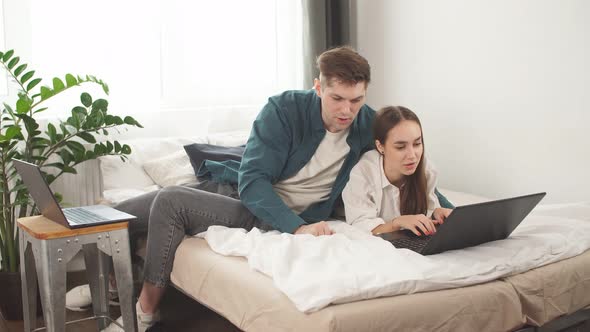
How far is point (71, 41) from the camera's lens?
3094 mm

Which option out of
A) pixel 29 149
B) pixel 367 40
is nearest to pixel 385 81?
pixel 367 40

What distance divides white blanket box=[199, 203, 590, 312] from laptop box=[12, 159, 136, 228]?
1.04 feet

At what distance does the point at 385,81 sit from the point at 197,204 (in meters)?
1.62

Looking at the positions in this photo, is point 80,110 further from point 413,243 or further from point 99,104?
point 413,243

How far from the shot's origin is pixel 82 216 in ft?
7.20

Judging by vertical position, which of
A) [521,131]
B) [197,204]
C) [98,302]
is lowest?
[98,302]

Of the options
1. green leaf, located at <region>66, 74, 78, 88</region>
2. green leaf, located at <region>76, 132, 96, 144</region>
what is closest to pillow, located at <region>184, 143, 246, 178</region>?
green leaf, located at <region>76, 132, 96, 144</region>

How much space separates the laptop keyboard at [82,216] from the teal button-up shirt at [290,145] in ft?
1.46

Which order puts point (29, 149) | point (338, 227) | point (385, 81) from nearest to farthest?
1. point (338, 227)
2. point (29, 149)
3. point (385, 81)

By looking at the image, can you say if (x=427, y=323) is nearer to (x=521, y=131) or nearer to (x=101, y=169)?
(x=521, y=131)

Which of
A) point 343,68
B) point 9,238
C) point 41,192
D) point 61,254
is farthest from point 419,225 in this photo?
point 9,238

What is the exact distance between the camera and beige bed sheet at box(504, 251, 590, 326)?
174 centimetres

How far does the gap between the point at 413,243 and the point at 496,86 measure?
1174 millimetres

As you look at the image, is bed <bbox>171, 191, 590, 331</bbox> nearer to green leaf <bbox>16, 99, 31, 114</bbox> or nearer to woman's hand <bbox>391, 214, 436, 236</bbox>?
woman's hand <bbox>391, 214, 436, 236</bbox>
